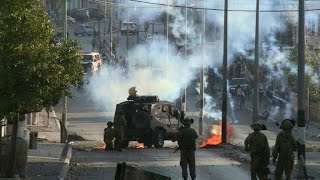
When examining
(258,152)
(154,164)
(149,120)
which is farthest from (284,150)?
(149,120)

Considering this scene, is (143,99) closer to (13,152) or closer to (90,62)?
(13,152)

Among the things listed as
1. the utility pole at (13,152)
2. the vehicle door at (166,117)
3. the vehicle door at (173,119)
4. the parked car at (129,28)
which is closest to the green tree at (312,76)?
the vehicle door at (173,119)

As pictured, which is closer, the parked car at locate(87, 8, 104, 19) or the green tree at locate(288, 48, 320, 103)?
the green tree at locate(288, 48, 320, 103)

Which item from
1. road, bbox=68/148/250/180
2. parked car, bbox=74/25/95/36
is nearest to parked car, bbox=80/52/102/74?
parked car, bbox=74/25/95/36

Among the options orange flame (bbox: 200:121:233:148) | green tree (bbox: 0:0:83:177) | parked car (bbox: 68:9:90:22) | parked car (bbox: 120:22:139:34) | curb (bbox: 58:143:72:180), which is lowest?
orange flame (bbox: 200:121:233:148)

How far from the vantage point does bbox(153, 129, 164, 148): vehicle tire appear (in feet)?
83.5

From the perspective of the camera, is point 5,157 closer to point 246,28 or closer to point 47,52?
point 47,52

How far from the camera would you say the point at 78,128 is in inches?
1390

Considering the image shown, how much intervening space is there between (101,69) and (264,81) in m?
15.2

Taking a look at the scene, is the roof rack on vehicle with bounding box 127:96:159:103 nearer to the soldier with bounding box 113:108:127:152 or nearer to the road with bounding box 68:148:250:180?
the soldier with bounding box 113:108:127:152

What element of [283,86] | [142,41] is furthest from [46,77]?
[142,41]

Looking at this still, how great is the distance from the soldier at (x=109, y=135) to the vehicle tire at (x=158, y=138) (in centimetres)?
254

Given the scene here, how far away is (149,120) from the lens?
25.0 metres

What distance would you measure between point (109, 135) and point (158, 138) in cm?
281
